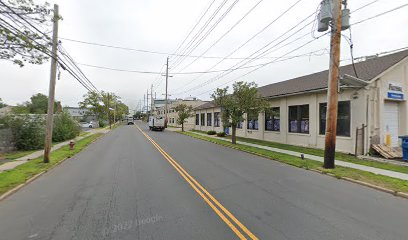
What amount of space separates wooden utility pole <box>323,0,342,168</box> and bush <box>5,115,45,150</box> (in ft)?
60.0

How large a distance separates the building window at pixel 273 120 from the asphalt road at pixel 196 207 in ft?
41.8

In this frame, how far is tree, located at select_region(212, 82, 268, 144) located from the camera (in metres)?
20.0

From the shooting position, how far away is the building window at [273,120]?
2242cm

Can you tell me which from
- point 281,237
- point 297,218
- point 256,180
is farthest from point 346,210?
point 256,180

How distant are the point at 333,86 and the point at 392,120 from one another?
315 inches

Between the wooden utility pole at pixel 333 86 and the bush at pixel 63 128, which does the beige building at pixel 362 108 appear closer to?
the wooden utility pole at pixel 333 86

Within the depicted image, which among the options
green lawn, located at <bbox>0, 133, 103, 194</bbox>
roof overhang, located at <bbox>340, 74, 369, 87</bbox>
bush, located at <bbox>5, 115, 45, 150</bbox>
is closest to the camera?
green lawn, located at <bbox>0, 133, 103, 194</bbox>

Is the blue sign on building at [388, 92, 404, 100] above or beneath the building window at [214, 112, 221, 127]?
above

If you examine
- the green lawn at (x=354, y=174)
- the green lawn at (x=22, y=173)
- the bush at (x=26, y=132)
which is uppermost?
the bush at (x=26, y=132)

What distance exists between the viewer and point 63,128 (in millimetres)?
25250

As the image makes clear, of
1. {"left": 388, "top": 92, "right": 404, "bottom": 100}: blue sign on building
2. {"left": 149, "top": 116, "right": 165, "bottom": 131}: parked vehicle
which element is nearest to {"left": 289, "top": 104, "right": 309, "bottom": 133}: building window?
{"left": 388, "top": 92, "right": 404, "bottom": 100}: blue sign on building

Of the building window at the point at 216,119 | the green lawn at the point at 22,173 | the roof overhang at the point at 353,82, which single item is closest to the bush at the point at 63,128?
the green lawn at the point at 22,173

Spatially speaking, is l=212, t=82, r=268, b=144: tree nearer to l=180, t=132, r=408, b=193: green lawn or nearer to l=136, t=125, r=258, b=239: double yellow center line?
l=180, t=132, r=408, b=193: green lawn

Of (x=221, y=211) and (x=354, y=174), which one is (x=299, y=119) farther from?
(x=221, y=211)
